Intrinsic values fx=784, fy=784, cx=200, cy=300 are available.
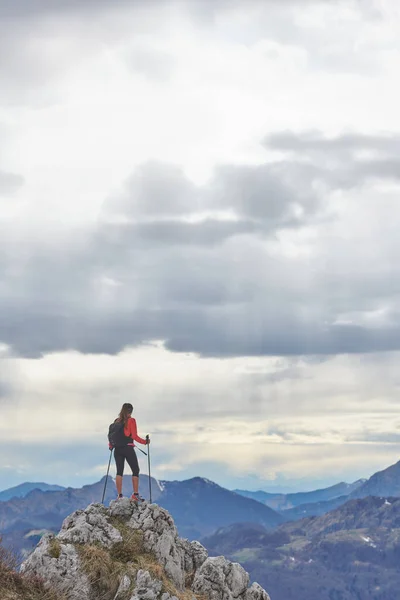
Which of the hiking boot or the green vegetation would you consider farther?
the hiking boot

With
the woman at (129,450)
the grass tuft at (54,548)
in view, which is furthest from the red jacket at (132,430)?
the grass tuft at (54,548)

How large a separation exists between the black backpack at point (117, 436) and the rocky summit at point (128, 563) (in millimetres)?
3497

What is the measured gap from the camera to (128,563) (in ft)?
140

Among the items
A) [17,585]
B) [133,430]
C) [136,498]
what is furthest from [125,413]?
[17,585]

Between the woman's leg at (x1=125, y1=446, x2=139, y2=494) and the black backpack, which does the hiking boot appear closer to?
the woman's leg at (x1=125, y1=446, x2=139, y2=494)

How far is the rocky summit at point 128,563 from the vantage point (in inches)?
1582

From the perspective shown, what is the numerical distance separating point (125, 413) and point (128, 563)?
9209 mm

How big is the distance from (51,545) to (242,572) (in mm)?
12952

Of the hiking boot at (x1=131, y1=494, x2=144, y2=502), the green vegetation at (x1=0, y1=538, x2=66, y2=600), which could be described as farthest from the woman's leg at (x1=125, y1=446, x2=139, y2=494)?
the green vegetation at (x1=0, y1=538, x2=66, y2=600)

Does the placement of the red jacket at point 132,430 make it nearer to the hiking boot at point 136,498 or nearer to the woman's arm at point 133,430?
the woman's arm at point 133,430

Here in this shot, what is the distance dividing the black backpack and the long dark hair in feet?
1.00

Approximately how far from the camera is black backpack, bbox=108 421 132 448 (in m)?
48.7

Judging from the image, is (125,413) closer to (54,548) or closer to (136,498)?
(136,498)

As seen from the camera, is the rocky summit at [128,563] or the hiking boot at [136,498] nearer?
the rocky summit at [128,563]
